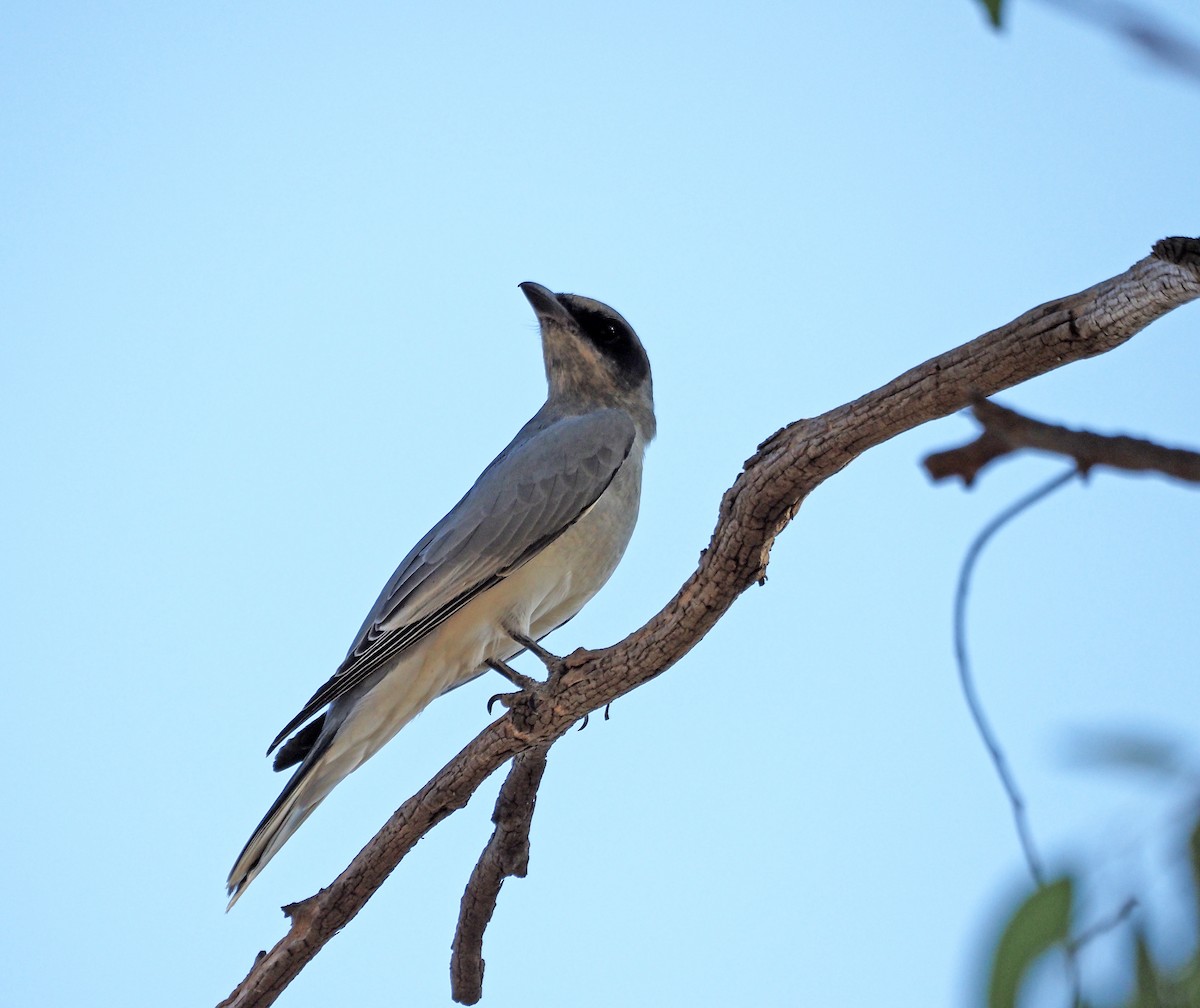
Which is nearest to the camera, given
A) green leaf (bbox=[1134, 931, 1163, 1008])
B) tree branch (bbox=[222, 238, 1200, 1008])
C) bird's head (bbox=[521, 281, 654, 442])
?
green leaf (bbox=[1134, 931, 1163, 1008])

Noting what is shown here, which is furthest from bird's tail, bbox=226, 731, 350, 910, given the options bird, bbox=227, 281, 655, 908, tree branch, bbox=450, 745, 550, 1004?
tree branch, bbox=450, 745, 550, 1004

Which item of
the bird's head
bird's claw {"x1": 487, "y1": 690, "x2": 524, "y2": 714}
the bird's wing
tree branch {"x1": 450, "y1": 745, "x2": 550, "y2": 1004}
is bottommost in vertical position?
tree branch {"x1": 450, "y1": 745, "x2": 550, "y2": 1004}

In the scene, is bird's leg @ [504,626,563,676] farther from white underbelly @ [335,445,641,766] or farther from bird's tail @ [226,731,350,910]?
bird's tail @ [226,731,350,910]

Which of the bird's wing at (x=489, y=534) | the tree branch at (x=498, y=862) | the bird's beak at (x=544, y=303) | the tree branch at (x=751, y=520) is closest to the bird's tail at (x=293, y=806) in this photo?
the bird's wing at (x=489, y=534)

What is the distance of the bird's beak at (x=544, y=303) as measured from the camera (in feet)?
23.8

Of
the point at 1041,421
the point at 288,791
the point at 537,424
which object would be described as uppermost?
the point at 537,424

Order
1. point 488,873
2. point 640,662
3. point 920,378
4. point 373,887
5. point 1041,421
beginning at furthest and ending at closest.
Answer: point 488,873, point 373,887, point 640,662, point 920,378, point 1041,421

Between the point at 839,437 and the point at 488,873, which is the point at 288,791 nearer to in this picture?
the point at 488,873

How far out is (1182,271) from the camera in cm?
276

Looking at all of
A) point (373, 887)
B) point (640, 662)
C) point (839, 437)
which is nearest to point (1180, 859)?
point (839, 437)

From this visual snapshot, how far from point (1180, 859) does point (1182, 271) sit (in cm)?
172

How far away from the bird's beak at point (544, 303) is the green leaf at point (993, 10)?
18.5ft

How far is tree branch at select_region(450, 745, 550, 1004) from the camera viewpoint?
4996 mm

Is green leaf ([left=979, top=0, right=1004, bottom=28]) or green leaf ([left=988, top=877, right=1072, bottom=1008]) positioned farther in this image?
green leaf ([left=979, top=0, right=1004, bottom=28])
